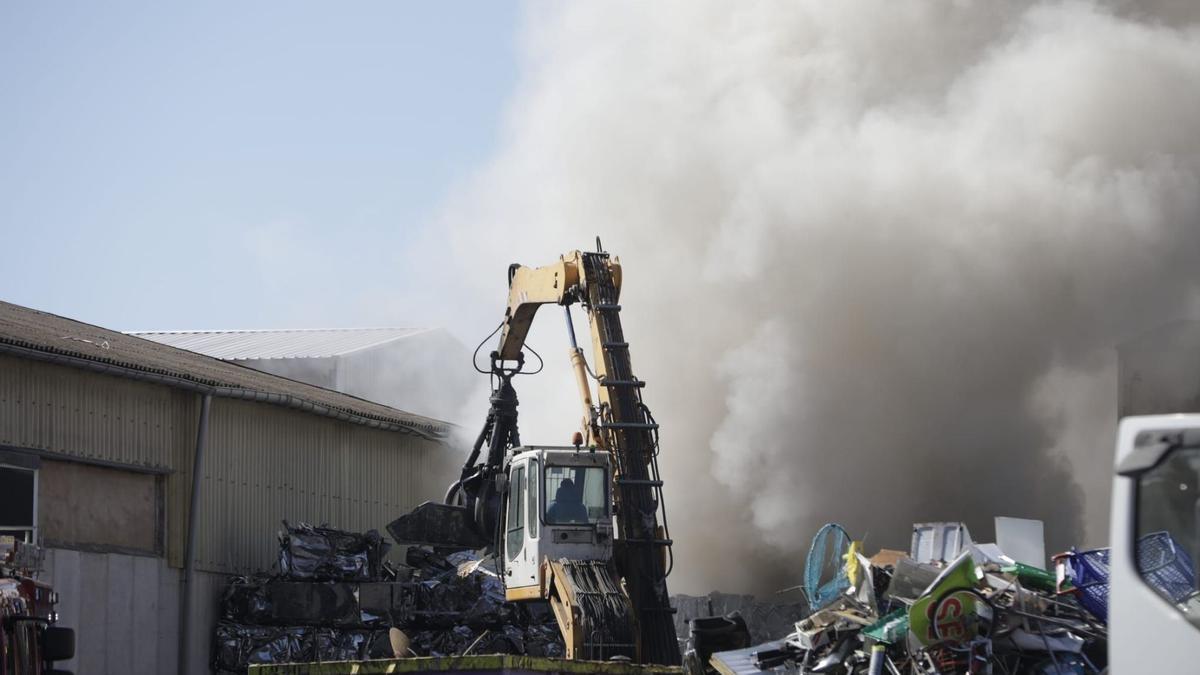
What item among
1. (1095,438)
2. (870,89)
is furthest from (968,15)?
(1095,438)

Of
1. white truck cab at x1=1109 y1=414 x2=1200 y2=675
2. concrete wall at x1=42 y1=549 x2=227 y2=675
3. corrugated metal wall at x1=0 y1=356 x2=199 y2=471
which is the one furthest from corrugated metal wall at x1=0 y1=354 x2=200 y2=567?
white truck cab at x1=1109 y1=414 x2=1200 y2=675

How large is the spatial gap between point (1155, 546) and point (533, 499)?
1081cm

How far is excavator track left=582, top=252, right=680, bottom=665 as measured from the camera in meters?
16.2

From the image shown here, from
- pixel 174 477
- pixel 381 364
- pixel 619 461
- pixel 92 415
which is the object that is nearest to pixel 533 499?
pixel 619 461

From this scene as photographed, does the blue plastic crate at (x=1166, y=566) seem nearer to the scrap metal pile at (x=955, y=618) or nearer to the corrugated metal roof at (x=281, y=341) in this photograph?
the scrap metal pile at (x=955, y=618)

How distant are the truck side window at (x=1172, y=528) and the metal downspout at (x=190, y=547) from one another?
1634 cm

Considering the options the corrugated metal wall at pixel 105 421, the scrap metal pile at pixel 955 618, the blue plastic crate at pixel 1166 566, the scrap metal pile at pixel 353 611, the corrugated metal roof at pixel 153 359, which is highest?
the corrugated metal roof at pixel 153 359

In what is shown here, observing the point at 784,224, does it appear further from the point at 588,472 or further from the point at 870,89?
the point at 588,472

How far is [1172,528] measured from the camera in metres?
6.48

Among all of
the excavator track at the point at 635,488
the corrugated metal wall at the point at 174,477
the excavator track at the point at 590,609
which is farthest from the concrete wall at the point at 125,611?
the excavator track at the point at 635,488

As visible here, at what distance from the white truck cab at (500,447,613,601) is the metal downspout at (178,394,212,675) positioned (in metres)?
5.85

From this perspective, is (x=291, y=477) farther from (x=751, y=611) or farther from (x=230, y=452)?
(x=751, y=611)

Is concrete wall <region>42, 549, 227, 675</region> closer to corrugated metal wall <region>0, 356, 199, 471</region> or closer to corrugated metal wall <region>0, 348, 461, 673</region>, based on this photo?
corrugated metal wall <region>0, 348, 461, 673</region>

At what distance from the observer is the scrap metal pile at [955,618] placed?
9.80 m
